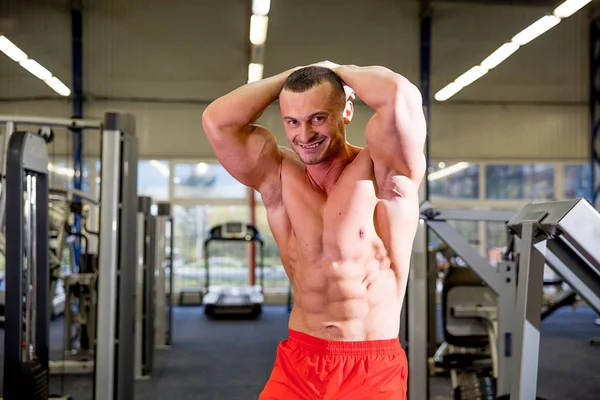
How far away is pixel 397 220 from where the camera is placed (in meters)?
1.25

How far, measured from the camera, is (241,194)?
7664mm

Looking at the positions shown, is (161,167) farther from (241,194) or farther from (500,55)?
(500,55)

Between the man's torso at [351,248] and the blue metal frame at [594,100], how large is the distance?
573cm

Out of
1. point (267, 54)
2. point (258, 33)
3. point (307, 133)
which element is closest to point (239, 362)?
point (267, 54)

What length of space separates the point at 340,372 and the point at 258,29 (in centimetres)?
348

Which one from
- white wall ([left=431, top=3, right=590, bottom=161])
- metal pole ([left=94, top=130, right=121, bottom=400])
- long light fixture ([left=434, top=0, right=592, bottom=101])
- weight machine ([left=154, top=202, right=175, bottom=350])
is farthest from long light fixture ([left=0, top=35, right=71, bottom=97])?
long light fixture ([left=434, top=0, right=592, bottom=101])

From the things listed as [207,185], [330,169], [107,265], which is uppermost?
[207,185]

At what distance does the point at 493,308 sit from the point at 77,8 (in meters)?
4.39

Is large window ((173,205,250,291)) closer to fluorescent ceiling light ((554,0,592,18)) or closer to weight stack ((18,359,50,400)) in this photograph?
fluorescent ceiling light ((554,0,592,18))

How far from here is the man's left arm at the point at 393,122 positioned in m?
1.13

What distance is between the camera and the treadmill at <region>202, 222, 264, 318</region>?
22.2 ft

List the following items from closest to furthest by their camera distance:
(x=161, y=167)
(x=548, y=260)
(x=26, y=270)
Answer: (x=548, y=260), (x=26, y=270), (x=161, y=167)

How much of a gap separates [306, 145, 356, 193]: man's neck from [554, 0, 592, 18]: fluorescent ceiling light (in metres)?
4.70

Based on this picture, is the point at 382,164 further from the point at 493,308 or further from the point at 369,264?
the point at 493,308
